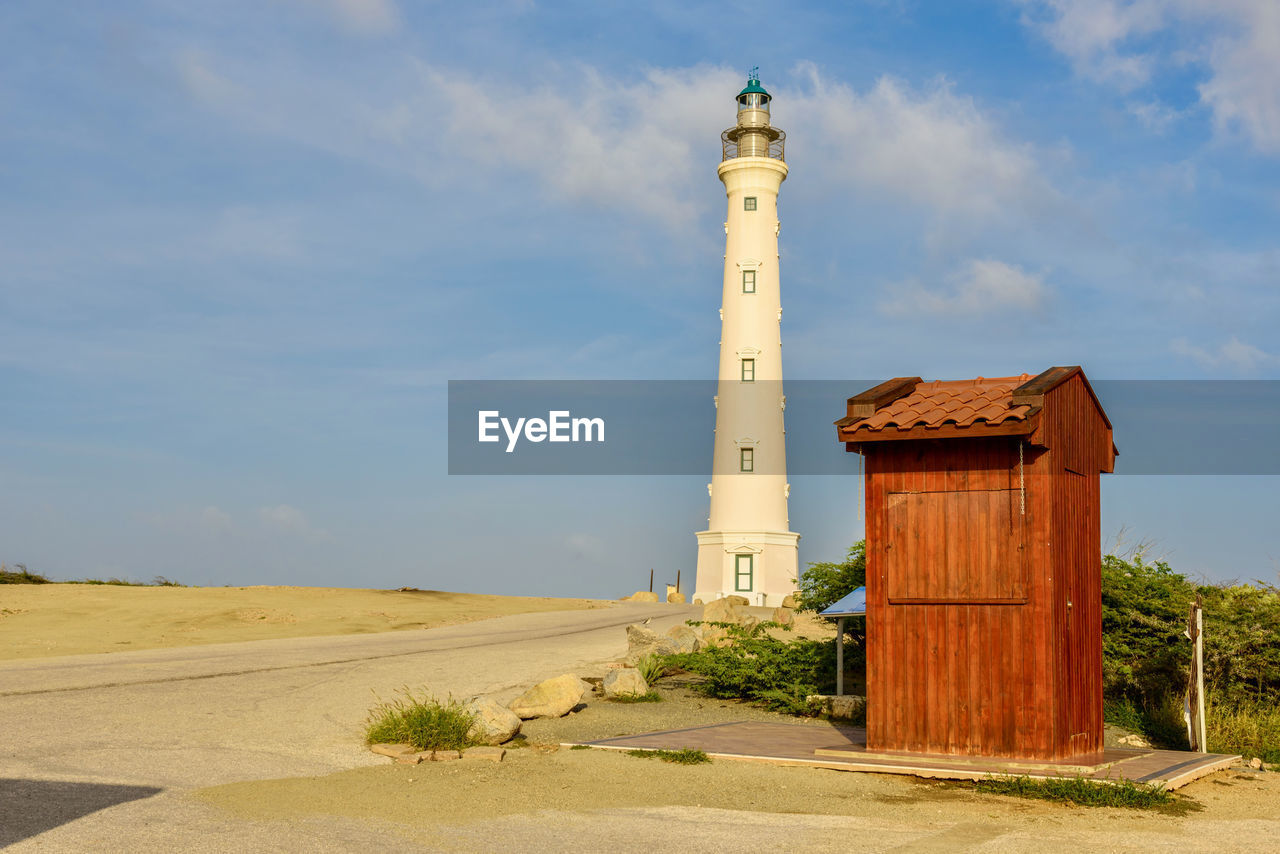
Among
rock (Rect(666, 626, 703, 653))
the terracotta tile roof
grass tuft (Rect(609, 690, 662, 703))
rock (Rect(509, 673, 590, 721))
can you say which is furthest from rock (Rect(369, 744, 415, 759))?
rock (Rect(666, 626, 703, 653))

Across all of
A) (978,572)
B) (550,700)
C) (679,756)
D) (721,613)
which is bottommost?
(721,613)

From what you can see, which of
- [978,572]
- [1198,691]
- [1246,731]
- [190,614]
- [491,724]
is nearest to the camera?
[978,572]

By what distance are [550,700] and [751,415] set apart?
28.1 meters

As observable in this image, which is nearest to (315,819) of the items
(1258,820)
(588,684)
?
(1258,820)

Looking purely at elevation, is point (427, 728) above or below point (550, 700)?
above

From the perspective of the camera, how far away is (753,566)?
42.0 metres

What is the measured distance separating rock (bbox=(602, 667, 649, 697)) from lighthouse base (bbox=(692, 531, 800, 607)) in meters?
24.9

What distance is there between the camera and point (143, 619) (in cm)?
2862

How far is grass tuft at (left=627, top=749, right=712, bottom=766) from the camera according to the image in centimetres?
1191

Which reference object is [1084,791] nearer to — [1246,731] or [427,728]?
[1246,731]

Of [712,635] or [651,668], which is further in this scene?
[712,635]

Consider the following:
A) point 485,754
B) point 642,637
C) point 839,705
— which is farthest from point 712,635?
point 485,754

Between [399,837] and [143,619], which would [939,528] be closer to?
[399,837]

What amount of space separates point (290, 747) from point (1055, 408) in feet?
30.3
